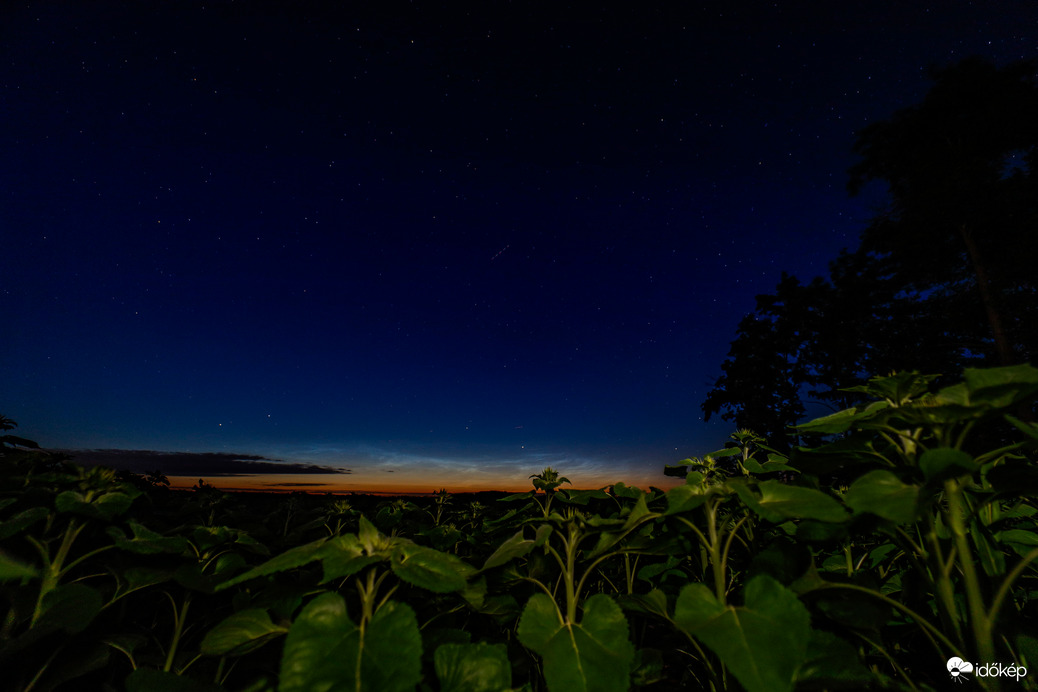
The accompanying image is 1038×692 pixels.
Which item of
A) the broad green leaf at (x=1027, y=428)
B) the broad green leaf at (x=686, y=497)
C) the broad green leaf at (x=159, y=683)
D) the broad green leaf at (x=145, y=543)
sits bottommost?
the broad green leaf at (x=159, y=683)

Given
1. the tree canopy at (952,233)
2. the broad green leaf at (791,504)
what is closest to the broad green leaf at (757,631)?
the broad green leaf at (791,504)

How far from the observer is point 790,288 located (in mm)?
21203

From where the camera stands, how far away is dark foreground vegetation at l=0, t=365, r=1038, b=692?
Answer: 1.01m

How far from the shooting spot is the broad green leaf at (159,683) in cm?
123

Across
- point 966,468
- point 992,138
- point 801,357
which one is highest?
point 992,138

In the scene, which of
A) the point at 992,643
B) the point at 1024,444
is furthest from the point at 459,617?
the point at 1024,444

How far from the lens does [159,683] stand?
1255mm

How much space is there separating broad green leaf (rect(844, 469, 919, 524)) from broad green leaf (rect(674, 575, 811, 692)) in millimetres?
289

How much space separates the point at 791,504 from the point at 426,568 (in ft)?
3.54

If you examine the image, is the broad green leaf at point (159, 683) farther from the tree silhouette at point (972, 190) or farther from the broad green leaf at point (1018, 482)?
the tree silhouette at point (972, 190)

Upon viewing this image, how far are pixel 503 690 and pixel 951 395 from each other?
4.95ft

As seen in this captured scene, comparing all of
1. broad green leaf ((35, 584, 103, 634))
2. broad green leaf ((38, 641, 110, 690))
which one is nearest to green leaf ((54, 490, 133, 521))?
broad green leaf ((35, 584, 103, 634))

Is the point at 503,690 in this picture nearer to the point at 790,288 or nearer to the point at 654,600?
the point at 654,600

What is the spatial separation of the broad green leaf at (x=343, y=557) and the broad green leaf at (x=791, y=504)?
1.10 meters
